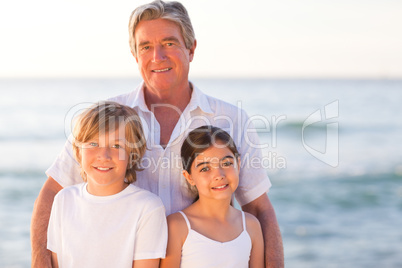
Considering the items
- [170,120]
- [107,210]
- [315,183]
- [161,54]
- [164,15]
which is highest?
[164,15]

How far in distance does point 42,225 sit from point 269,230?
1.33 meters

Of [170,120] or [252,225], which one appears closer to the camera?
[252,225]

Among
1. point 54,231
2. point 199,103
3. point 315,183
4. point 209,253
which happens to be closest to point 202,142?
point 199,103

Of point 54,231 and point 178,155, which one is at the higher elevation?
point 178,155

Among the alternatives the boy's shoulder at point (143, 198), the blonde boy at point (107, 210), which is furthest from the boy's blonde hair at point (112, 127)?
the boy's shoulder at point (143, 198)

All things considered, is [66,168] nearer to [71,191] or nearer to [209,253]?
[71,191]

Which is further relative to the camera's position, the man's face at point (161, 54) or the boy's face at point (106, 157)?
the man's face at point (161, 54)

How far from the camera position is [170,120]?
302 cm

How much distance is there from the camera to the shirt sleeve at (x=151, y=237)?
7.83 ft

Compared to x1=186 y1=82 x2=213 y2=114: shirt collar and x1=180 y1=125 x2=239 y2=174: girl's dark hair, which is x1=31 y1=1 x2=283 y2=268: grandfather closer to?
x1=186 y1=82 x2=213 y2=114: shirt collar

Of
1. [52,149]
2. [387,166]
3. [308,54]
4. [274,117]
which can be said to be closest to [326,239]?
[387,166]

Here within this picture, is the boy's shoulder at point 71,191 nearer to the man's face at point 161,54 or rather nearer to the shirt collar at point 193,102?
the shirt collar at point 193,102

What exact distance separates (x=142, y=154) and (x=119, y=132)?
221 millimetres

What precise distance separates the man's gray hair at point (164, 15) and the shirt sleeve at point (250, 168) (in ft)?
2.15
